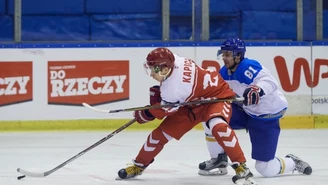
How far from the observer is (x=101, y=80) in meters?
8.43

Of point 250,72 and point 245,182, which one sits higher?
point 250,72

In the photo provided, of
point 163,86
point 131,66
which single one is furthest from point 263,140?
point 131,66

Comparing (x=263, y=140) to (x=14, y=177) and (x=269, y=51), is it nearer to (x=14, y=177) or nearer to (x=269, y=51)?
(x=14, y=177)

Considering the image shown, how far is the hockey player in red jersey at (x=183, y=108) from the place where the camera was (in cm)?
446

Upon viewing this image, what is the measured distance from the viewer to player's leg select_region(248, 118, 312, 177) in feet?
15.8

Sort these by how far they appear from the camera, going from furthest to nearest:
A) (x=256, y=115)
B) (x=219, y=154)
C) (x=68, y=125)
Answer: (x=68, y=125), (x=219, y=154), (x=256, y=115)

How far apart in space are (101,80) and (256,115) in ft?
12.2

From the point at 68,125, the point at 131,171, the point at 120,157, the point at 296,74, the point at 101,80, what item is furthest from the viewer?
the point at 296,74

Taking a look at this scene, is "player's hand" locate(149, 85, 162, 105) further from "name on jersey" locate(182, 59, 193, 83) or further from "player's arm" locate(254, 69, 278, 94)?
"player's arm" locate(254, 69, 278, 94)

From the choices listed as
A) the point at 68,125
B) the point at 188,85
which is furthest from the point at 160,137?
the point at 68,125

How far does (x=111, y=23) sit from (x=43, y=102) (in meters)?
1.27

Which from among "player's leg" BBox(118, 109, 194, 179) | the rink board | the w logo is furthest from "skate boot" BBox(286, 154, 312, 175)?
the w logo

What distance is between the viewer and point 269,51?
28.3 feet

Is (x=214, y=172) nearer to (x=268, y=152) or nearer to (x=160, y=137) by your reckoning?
(x=268, y=152)
